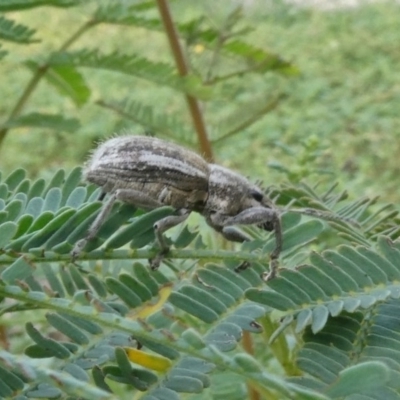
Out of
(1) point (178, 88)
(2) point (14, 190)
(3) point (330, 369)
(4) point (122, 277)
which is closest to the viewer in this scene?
(3) point (330, 369)

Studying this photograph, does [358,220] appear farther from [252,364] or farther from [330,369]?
[252,364]

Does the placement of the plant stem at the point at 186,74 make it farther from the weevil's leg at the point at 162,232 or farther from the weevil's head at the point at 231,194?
the weevil's leg at the point at 162,232

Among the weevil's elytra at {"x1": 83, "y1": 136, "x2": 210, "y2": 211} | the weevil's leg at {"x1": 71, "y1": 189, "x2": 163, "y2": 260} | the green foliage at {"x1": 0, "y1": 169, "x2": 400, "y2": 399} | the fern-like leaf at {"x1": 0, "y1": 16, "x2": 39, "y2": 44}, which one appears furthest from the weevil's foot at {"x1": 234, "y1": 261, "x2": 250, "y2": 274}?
the fern-like leaf at {"x1": 0, "y1": 16, "x2": 39, "y2": 44}

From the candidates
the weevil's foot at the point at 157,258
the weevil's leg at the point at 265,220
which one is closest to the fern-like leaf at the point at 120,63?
the weevil's leg at the point at 265,220

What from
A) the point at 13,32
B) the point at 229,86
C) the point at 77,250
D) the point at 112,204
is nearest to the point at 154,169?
the point at 112,204

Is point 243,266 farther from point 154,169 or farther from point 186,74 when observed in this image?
point 186,74

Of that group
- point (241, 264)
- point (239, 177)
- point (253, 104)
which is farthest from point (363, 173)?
point (241, 264)
